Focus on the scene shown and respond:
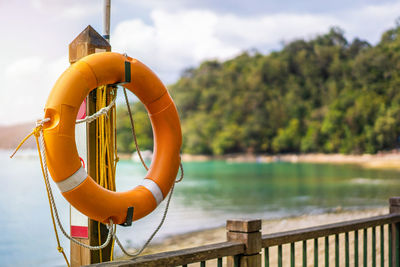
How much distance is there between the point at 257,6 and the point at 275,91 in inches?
695

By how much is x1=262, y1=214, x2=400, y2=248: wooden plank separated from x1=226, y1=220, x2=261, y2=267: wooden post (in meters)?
0.05

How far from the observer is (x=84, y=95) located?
1.54 m

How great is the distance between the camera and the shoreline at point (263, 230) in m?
7.84

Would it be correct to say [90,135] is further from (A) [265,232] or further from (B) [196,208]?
(B) [196,208]

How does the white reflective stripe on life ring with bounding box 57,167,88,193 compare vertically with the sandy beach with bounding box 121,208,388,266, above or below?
above

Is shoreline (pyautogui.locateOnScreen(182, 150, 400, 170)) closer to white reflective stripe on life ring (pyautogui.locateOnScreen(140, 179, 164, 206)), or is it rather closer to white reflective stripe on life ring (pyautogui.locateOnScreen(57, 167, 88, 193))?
white reflective stripe on life ring (pyautogui.locateOnScreen(140, 179, 164, 206))

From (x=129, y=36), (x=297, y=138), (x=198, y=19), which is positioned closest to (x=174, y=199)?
(x=297, y=138)

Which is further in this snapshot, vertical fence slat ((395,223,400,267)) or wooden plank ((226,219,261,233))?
vertical fence slat ((395,223,400,267))

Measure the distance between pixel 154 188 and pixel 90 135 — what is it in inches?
11.4

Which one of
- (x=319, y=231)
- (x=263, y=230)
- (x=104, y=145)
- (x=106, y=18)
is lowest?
(x=263, y=230)

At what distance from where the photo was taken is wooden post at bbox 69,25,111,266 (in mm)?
1652

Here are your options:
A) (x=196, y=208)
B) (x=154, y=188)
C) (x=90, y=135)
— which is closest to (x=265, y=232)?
(x=196, y=208)

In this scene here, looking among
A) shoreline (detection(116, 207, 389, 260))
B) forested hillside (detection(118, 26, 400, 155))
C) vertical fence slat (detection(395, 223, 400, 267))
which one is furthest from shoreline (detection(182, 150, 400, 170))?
vertical fence slat (detection(395, 223, 400, 267))

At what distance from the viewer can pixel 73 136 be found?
148cm
